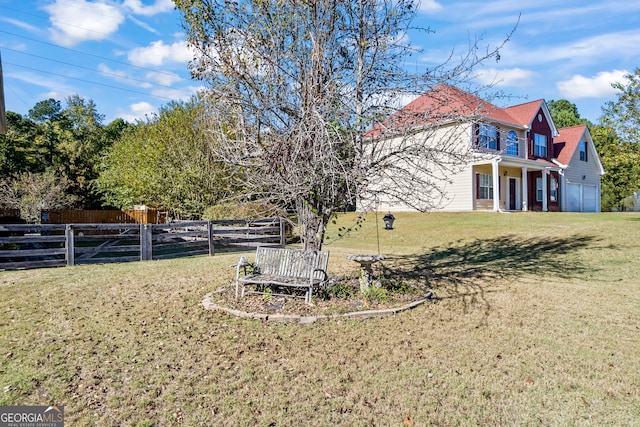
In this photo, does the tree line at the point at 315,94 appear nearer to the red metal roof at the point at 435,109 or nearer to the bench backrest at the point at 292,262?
the red metal roof at the point at 435,109

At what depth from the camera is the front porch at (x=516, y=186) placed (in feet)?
70.2

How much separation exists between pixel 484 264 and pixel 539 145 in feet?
62.3

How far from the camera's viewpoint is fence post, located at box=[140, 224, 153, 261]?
11.2 metres

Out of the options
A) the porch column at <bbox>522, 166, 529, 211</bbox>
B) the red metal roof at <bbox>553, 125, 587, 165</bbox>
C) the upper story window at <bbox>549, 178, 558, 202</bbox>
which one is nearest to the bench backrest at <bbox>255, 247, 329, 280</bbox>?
the porch column at <bbox>522, 166, 529, 211</bbox>

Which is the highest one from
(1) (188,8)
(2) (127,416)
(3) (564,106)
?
(3) (564,106)

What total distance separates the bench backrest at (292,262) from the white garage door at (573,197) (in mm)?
26702

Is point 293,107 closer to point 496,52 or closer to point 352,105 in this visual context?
point 352,105

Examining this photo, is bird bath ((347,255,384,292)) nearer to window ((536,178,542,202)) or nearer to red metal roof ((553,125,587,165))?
window ((536,178,542,202))

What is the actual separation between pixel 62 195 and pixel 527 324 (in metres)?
26.9

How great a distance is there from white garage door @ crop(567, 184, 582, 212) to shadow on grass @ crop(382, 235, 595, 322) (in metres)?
16.0

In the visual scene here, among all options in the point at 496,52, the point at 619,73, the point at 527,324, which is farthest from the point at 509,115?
the point at 527,324

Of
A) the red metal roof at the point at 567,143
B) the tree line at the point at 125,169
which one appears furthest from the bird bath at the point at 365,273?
the red metal roof at the point at 567,143

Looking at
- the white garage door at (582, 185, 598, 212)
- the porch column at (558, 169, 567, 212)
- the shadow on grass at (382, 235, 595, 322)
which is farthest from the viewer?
the white garage door at (582, 185, 598, 212)

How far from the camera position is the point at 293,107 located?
20.6 ft
